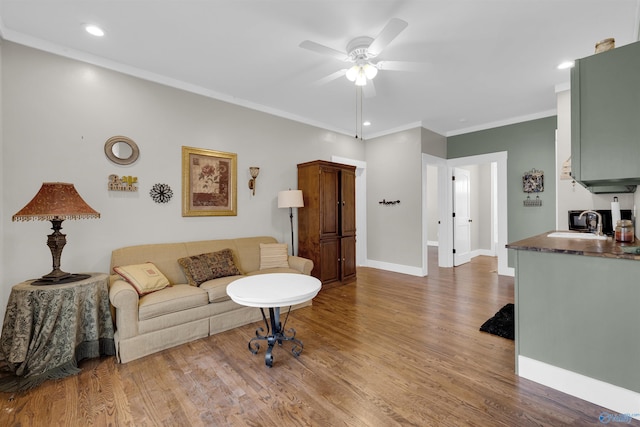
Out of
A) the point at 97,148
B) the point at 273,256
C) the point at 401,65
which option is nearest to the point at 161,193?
the point at 97,148

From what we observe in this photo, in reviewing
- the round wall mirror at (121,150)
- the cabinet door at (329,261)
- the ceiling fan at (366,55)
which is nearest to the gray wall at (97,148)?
the round wall mirror at (121,150)

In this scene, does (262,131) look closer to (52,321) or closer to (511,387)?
(52,321)

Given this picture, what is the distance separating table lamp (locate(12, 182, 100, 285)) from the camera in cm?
215

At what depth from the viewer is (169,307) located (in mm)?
2545

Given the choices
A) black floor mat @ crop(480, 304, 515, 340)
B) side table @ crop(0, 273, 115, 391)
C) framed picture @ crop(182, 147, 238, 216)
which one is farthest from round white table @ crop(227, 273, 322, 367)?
black floor mat @ crop(480, 304, 515, 340)

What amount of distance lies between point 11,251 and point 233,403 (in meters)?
2.47

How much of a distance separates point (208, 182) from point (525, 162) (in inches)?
206

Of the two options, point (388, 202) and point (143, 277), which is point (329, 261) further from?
point (143, 277)

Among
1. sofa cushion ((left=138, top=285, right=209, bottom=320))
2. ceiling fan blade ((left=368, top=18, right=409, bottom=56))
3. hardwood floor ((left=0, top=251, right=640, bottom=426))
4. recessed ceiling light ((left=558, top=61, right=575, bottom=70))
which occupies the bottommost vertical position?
hardwood floor ((left=0, top=251, right=640, bottom=426))

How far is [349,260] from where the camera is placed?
480 centimetres

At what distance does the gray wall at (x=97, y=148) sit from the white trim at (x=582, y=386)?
3459 millimetres

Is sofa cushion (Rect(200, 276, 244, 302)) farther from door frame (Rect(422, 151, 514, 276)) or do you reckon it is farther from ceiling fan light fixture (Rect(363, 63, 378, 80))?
door frame (Rect(422, 151, 514, 276))

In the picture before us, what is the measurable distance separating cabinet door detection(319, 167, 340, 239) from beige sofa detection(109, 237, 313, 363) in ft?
3.43

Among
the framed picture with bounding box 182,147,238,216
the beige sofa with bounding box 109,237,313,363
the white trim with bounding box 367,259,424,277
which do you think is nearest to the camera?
the beige sofa with bounding box 109,237,313,363
